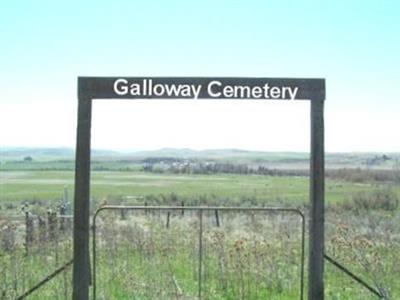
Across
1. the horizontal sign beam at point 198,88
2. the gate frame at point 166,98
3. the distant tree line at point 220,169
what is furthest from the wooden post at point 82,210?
the distant tree line at point 220,169

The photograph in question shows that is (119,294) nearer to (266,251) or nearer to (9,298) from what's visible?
(9,298)

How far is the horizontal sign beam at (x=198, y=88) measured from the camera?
7727 mm

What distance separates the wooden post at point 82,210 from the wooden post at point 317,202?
2.61 meters

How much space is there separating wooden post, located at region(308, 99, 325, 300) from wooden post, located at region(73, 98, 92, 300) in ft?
8.57

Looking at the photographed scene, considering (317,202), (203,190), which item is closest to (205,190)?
(203,190)

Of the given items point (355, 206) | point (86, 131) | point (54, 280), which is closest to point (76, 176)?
point (86, 131)

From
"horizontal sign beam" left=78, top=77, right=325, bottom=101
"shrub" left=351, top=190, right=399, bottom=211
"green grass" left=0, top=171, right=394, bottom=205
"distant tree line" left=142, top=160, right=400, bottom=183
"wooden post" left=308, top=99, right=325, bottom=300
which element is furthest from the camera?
"distant tree line" left=142, top=160, right=400, bottom=183

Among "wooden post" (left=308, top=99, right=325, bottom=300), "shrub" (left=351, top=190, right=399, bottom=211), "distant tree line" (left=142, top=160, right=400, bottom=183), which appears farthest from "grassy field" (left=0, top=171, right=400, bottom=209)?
"wooden post" (left=308, top=99, right=325, bottom=300)

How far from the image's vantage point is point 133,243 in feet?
43.2

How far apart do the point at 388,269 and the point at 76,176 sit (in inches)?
256

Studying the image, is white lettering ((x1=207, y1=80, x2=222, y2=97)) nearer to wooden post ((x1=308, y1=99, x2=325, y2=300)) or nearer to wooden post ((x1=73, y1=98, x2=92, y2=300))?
wooden post ((x1=308, y1=99, x2=325, y2=300))

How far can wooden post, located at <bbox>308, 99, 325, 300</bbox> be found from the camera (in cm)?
787

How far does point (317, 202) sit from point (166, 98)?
213 centimetres

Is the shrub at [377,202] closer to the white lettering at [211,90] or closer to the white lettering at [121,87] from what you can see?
the white lettering at [211,90]
